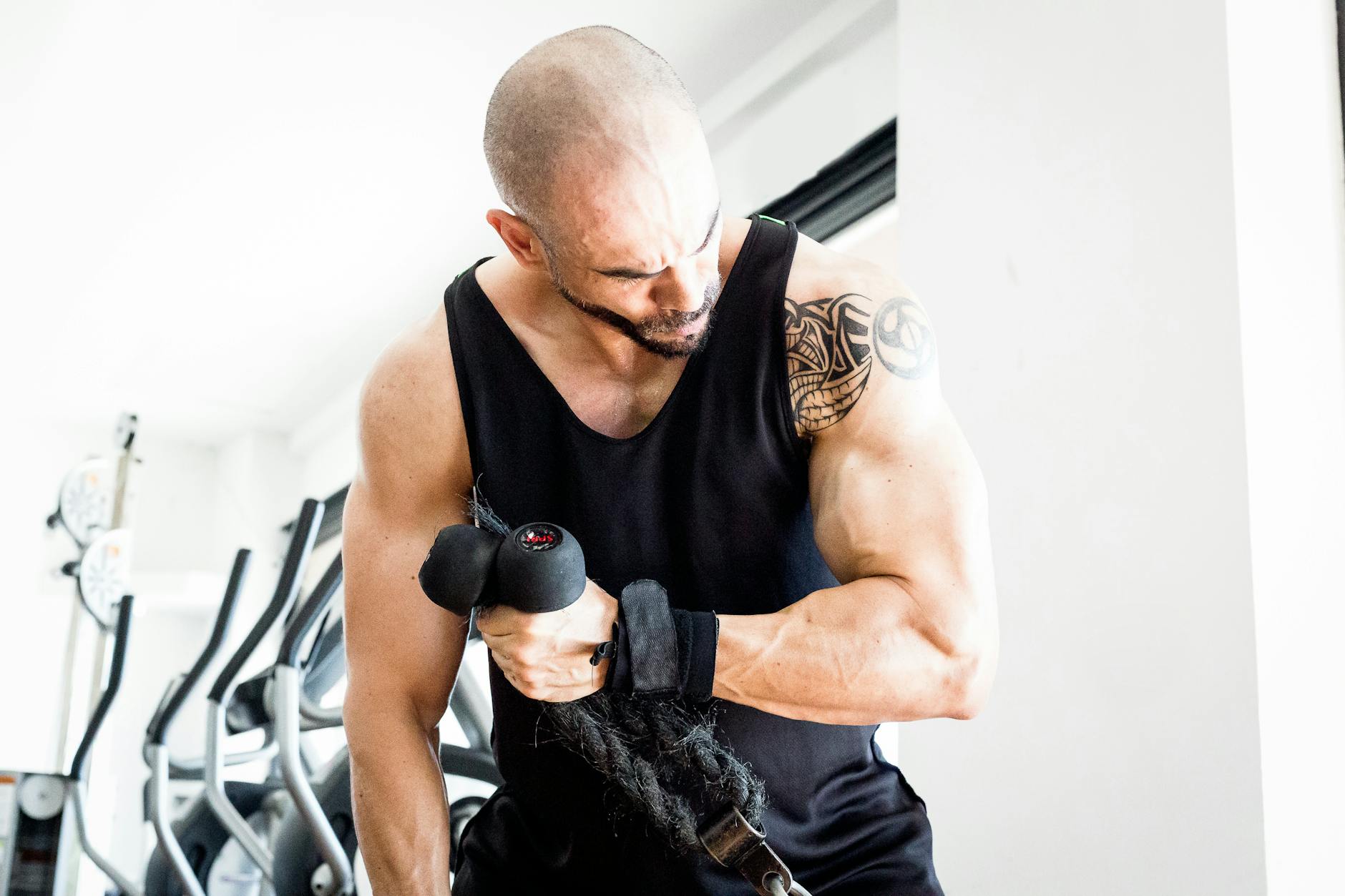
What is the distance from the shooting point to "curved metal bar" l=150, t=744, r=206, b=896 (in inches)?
119

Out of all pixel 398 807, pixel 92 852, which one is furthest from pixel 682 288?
pixel 92 852

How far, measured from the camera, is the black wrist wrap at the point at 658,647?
1.22m

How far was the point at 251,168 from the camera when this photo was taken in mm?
4266

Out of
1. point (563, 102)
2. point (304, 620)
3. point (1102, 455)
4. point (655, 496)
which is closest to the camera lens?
point (563, 102)

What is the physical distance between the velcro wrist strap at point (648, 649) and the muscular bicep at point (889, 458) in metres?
0.25

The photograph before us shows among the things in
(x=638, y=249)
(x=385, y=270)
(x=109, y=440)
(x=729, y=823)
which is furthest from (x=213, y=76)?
(x=109, y=440)

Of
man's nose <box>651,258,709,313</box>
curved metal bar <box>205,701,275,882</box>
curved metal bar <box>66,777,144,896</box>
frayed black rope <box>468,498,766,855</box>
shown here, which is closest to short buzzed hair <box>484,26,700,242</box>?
man's nose <box>651,258,709,313</box>

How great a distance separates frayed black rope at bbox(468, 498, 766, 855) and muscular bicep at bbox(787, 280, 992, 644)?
0.25 m

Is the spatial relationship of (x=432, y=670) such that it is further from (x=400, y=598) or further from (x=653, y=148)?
(x=653, y=148)

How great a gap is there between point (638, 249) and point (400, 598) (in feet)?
1.90

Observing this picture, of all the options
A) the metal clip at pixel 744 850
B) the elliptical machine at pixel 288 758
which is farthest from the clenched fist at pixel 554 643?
the elliptical machine at pixel 288 758

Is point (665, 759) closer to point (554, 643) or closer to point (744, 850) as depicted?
point (744, 850)

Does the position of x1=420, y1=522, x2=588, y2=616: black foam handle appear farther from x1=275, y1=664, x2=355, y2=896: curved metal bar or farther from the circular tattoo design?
x1=275, y1=664, x2=355, y2=896: curved metal bar

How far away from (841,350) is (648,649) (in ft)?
1.41
